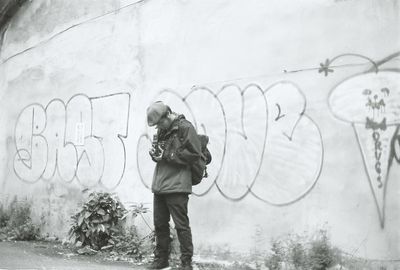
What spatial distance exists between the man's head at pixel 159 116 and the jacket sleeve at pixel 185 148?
0.16 meters

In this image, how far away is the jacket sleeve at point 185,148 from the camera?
4.96 metres

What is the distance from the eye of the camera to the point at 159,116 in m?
5.04

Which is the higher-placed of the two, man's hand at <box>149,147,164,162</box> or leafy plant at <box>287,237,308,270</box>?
man's hand at <box>149,147,164,162</box>

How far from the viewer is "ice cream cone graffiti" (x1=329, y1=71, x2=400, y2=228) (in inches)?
195

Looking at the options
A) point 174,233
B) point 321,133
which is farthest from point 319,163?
point 174,233

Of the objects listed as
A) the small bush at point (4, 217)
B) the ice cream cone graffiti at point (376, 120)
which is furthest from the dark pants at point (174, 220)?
the small bush at point (4, 217)

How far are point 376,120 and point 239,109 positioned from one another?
1549 mm

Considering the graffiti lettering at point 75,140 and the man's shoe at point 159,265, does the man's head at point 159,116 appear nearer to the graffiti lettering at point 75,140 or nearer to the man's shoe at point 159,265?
the man's shoe at point 159,265

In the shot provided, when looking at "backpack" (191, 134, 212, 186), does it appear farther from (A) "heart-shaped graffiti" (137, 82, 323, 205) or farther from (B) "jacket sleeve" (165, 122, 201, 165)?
(A) "heart-shaped graffiti" (137, 82, 323, 205)

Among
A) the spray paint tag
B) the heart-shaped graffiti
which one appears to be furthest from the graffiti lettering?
the heart-shaped graffiti

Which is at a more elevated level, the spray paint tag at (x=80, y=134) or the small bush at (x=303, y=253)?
the spray paint tag at (x=80, y=134)

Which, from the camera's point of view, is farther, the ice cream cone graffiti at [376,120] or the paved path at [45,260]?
the paved path at [45,260]

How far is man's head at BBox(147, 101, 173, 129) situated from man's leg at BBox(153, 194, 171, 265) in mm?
721

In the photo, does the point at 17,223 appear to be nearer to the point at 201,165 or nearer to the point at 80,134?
the point at 80,134
